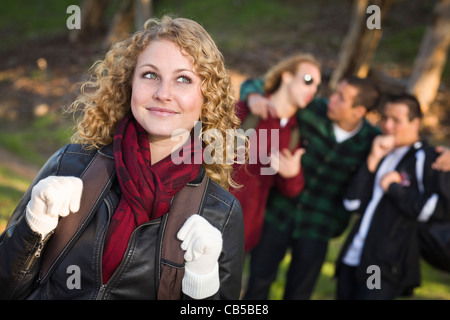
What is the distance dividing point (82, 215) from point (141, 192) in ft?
0.90

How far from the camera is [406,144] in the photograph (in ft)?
11.8

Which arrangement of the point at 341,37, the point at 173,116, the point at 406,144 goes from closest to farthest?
the point at 173,116, the point at 406,144, the point at 341,37

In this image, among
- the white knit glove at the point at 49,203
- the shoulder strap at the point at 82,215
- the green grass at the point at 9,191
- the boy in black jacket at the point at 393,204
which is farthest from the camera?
the green grass at the point at 9,191

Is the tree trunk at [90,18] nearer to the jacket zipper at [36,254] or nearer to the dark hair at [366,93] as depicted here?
the dark hair at [366,93]

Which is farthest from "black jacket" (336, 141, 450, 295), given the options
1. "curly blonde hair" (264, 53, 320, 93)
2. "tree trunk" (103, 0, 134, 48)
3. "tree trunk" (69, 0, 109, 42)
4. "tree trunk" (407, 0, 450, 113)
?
"tree trunk" (69, 0, 109, 42)

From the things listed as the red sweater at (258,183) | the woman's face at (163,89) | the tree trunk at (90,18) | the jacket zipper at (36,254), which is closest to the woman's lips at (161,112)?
the woman's face at (163,89)

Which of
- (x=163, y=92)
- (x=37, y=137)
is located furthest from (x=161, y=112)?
(x=37, y=137)

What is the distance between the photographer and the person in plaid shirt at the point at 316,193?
3.88 meters

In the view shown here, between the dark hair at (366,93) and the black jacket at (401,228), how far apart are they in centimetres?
58

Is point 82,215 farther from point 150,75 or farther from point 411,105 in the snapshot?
point 411,105

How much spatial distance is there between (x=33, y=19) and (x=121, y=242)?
21.3 meters
